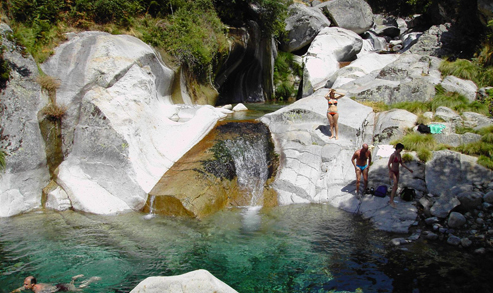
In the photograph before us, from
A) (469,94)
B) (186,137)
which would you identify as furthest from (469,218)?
(186,137)

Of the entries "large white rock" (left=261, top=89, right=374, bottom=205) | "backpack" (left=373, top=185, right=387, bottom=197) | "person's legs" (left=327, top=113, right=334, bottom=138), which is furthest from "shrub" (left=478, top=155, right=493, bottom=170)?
"person's legs" (left=327, top=113, right=334, bottom=138)

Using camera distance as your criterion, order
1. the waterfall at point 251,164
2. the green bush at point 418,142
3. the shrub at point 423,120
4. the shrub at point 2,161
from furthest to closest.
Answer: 1. the shrub at point 423,120
2. the green bush at point 418,142
3. the waterfall at point 251,164
4. the shrub at point 2,161

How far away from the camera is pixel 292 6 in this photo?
2606 centimetres

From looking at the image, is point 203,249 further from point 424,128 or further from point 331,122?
point 424,128

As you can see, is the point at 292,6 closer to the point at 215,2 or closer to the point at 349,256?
the point at 215,2

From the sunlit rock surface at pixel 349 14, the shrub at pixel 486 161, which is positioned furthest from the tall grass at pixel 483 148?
the sunlit rock surface at pixel 349 14

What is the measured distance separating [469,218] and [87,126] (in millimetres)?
10078

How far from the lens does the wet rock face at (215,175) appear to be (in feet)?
30.4

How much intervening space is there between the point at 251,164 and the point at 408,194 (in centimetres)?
450

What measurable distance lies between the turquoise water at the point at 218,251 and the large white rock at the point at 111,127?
79cm

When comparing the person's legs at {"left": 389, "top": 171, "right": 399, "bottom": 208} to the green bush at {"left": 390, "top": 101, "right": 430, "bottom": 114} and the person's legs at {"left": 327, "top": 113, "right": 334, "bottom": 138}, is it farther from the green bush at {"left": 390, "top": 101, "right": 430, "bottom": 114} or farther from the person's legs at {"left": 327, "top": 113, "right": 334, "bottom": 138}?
the green bush at {"left": 390, "top": 101, "right": 430, "bottom": 114}

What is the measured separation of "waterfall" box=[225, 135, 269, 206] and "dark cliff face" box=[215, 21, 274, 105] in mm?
7697

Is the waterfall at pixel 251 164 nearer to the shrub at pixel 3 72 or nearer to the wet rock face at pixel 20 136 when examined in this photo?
the wet rock face at pixel 20 136

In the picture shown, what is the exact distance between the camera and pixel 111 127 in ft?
33.3
